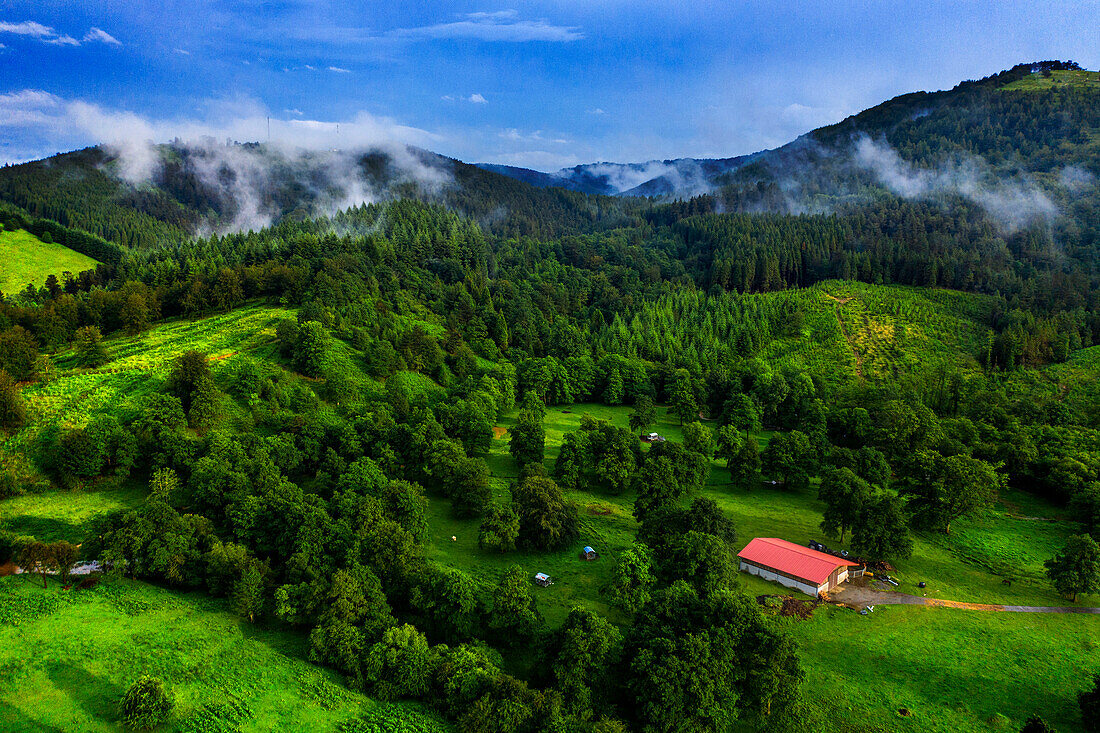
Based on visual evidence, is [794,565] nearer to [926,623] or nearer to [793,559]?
[793,559]

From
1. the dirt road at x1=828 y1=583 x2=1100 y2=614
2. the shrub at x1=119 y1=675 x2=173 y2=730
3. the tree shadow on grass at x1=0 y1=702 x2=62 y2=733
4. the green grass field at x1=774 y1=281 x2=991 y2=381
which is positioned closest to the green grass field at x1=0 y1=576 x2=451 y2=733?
the tree shadow on grass at x1=0 y1=702 x2=62 y2=733

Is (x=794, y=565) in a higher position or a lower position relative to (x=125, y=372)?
lower

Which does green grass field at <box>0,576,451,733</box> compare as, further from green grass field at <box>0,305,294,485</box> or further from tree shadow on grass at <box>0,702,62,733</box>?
green grass field at <box>0,305,294,485</box>

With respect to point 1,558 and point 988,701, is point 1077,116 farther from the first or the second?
point 1,558

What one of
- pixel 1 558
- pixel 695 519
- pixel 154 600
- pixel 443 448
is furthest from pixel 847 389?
pixel 1 558

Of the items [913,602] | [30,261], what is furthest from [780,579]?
[30,261]

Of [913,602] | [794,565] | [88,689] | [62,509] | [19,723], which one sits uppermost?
[62,509]

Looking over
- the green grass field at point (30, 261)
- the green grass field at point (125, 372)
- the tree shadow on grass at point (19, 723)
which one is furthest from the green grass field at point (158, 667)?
the green grass field at point (30, 261)

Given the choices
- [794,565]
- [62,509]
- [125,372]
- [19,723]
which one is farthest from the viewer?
[125,372]
